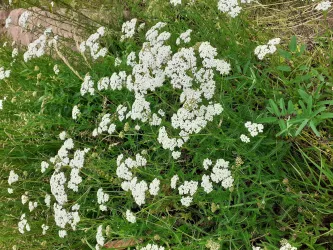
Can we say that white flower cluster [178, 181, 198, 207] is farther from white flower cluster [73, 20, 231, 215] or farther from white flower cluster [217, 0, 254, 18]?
white flower cluster [217, 0, 254, 18]

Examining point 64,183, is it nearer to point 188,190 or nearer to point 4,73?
point 188,190

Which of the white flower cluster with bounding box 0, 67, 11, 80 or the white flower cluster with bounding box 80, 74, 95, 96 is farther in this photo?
the white flower cluster with bounding box 0, 67, 11, 80

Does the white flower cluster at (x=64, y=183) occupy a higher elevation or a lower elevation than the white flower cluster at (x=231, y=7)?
lower

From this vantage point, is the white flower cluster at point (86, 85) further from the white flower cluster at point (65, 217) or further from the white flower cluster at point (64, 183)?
A: the white flower cluster at point (65, 217)

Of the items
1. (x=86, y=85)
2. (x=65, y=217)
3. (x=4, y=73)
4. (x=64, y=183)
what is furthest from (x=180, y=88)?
(x=4, y=73)

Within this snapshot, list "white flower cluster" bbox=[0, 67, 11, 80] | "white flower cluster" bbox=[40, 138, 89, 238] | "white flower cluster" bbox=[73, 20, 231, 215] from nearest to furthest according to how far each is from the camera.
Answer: "white flower cluster" bbox=[73, 20, 231, 215], "white flower cluster" bbox=[40, 138, 89, 238], "white flower cluster" bbox=[0, 67, 11, 80]

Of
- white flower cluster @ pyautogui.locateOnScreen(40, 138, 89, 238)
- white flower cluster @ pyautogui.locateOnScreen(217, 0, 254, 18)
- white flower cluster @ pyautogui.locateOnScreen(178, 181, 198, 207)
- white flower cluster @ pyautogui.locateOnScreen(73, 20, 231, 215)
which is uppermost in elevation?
white flower cluster @ pyautogui.locateOnScreen(217, 0, 254, 18)

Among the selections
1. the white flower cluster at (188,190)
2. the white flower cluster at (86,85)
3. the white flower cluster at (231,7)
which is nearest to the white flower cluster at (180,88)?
the white flower cluster at (188,190)

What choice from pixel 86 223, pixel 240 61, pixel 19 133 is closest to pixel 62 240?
pixel 86 223

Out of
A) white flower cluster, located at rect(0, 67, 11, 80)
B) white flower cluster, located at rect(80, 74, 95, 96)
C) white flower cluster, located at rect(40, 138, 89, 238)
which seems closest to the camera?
white flower cluster, located at rect(40, 138, 89, 238)

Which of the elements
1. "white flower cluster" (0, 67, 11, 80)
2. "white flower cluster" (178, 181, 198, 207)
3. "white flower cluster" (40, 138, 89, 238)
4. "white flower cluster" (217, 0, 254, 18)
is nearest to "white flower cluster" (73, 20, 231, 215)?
"white flower cluster" (178, 181, 198, 207)
